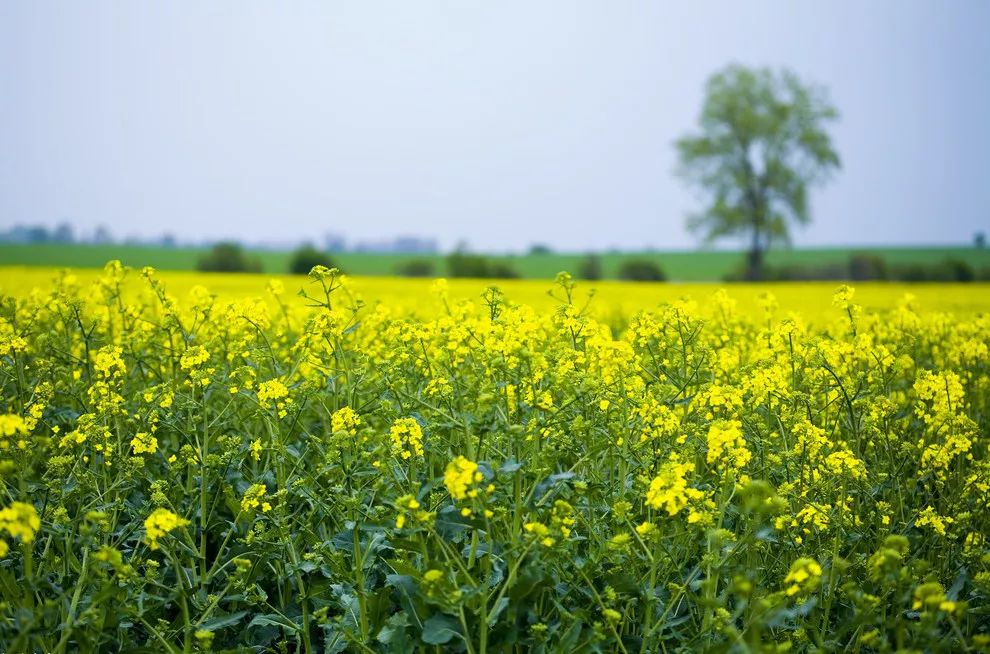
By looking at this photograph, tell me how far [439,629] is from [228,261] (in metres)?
34.4

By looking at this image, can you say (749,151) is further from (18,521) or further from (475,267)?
(18,521)

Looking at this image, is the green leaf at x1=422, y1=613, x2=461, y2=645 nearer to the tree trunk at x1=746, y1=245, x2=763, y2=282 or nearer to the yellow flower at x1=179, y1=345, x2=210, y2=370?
the yellow flower at x1=179, y1=345, x2=210, y2=370

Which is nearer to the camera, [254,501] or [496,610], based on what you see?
[496,610]

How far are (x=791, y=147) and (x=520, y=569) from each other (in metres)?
53.2

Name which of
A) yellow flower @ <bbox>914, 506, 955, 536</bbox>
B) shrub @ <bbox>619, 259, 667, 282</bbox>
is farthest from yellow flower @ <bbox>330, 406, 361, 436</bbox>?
shrub @ <bbox>619, 259, 667, 282</bbox>

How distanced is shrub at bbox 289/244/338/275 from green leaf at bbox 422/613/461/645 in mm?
28218

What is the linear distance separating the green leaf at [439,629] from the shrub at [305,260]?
28.2 meters

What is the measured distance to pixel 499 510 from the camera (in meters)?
3.44

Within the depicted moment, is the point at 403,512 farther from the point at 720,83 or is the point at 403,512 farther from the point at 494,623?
the point at 720,83

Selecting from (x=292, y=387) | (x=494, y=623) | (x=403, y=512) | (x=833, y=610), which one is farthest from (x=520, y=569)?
(x=833, y=610)

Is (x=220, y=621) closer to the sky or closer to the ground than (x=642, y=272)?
closer to the ground

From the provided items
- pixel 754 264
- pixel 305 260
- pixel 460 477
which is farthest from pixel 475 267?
pixel 460 477

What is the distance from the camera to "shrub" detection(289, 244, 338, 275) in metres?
32.2

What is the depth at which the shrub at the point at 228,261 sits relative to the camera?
35812mm
